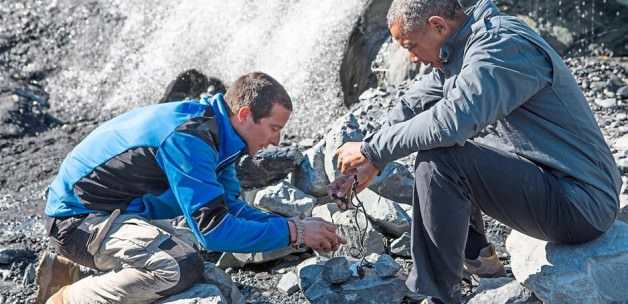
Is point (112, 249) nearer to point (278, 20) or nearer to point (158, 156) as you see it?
point (158, 156)

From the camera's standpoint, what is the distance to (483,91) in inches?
154

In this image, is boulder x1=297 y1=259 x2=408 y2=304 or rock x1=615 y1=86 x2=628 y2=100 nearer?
boulder x1=297 y1=259 x2=408 y2=304

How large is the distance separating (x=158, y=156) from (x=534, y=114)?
5.82 ft

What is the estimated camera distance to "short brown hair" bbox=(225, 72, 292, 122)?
448cm

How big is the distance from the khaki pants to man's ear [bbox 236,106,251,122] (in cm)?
71

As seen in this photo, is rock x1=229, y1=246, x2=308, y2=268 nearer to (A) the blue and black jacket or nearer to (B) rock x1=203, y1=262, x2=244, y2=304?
(B) rock x1=203, y1=262, x2=244, y2=304

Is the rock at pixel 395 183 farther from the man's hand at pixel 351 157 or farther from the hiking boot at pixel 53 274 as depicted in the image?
the hiking boot at pixel 53 274

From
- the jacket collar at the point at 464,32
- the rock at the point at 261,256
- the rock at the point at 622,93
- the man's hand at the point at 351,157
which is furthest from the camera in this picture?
the rock at the point at 622,93

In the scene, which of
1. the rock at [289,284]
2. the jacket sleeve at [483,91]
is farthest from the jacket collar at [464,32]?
the rock at [289,284]

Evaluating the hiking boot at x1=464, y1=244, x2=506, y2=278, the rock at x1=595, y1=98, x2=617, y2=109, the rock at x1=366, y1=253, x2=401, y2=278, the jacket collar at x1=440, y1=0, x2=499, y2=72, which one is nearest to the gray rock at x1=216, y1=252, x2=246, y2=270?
the rock at x1=366, y1=253, x2=401, y2=278

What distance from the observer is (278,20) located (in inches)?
408

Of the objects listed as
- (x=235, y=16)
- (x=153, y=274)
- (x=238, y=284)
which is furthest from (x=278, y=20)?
(x=153, y=274)

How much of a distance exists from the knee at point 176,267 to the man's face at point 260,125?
62cm

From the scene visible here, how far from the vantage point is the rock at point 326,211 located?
554 cm
